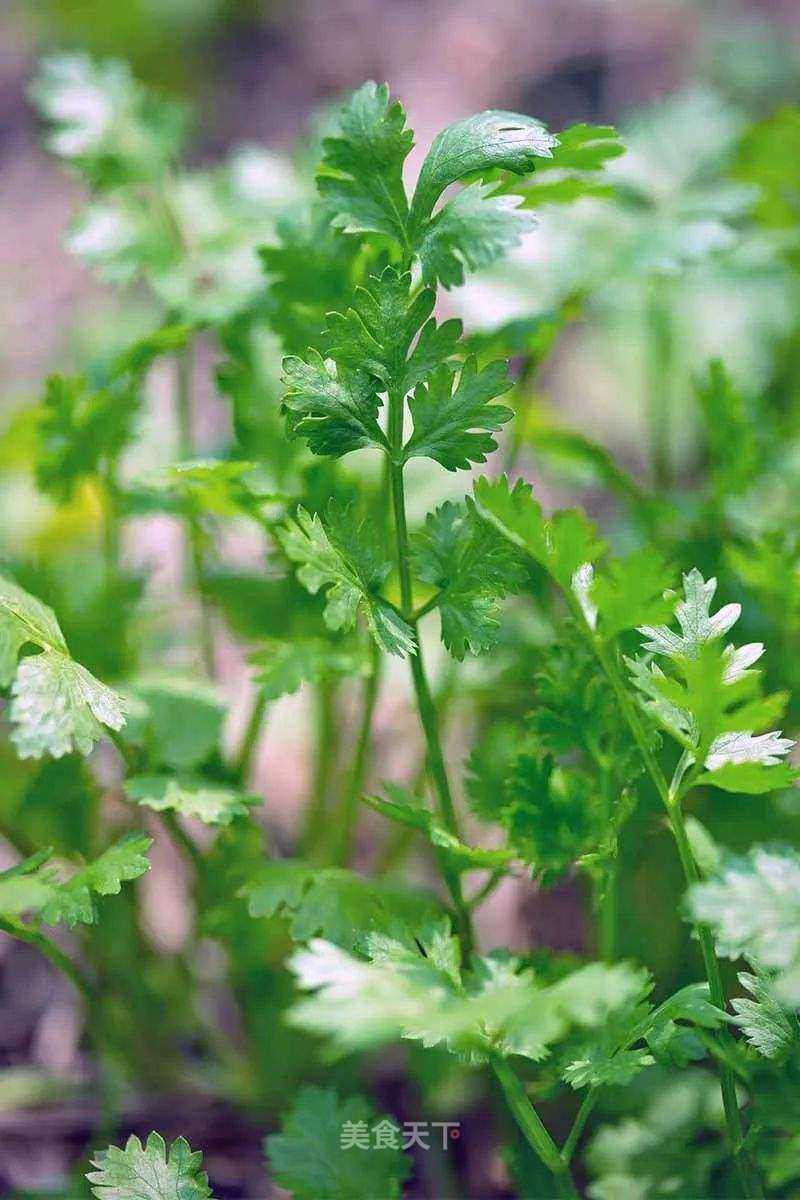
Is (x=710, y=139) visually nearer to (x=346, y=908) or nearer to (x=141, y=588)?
(x=141, y=588)

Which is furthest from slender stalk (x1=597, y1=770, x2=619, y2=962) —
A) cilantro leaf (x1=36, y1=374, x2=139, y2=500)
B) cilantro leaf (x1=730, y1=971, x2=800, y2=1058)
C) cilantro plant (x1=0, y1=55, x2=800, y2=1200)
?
cilantro leaf (x1=36, y1=374, x2=139, y2=500)

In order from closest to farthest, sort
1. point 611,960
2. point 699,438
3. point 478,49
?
point 611,960, point 699,438, point 478,49

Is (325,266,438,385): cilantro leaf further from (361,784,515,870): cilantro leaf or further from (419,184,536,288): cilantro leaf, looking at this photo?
(361,784,515,870): cilantro leaf

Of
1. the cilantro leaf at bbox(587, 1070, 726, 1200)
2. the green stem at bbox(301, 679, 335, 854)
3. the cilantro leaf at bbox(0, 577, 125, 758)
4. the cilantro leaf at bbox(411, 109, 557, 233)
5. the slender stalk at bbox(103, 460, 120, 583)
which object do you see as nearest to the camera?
the cilantro leaf at bbox(0, 577, 125, 758)

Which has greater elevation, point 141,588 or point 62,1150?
point 141,588

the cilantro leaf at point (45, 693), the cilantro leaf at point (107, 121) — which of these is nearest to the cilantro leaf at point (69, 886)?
the cilantro leaf at point (45, 693)

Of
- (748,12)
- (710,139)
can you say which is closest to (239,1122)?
(710,139)
